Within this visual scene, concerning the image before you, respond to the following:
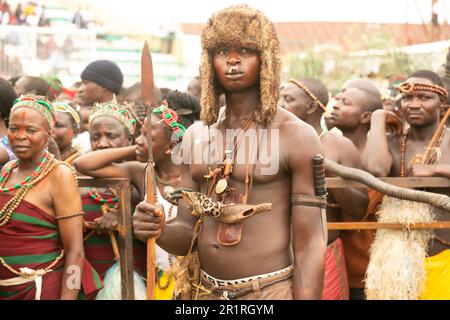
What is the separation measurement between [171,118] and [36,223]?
120 centimetres

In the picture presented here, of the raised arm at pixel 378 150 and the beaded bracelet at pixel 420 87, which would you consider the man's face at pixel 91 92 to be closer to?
the raised arm at pixel 378 150

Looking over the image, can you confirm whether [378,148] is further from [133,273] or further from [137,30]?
[137,30]

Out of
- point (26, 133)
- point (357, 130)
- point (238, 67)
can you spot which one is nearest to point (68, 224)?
point (26, 133)

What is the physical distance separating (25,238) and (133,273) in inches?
34.9

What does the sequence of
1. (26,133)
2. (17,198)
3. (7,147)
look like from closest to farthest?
(17,198) → (26,133) → (7,147)

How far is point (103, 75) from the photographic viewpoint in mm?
8148

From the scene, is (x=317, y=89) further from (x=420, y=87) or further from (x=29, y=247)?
(x=29, y=247)

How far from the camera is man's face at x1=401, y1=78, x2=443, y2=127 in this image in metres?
5.96

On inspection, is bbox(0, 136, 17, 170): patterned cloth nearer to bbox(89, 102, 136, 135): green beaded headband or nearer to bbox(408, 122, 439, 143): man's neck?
bbox(89, 102, 136, 135): green beaded headband

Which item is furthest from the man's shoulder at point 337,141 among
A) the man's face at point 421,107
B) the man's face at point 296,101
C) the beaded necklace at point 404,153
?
the man's face at point 296,101

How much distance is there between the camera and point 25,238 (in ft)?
15.7

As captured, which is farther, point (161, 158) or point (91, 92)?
point (91, 92)

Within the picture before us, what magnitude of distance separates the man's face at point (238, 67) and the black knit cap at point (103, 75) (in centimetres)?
452

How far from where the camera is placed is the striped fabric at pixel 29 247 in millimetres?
4766
